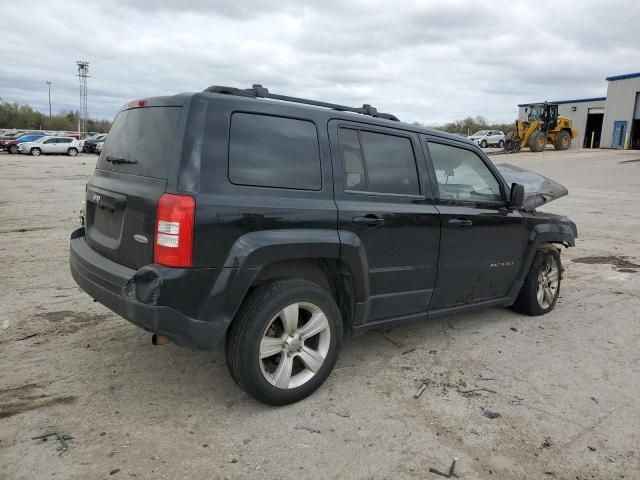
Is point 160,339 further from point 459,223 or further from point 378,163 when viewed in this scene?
point 459,223

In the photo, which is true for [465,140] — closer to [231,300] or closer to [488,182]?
[488,182]

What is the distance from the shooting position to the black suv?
285cm

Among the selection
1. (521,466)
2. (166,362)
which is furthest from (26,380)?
(521,466)

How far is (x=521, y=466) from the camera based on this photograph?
2.74 metres

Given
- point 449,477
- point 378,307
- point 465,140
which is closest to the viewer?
point 449,477

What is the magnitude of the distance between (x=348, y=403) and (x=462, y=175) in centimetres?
217

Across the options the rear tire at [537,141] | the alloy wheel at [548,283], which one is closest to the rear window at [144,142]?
the alloy wheel at [548,283]

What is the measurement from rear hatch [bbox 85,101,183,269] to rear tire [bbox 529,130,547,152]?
118ft

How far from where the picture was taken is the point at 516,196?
15.0ft

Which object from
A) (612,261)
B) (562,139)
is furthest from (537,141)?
(612,261)

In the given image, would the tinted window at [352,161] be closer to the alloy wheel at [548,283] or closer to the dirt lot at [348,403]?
the dirt lot at [348,403]

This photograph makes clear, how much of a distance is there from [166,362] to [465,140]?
3.05 meters

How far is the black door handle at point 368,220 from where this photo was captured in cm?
344

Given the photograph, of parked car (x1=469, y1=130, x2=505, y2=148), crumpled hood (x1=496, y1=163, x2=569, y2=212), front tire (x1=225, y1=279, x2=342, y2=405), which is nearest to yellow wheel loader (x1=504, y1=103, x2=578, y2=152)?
parked car (x1=469, y1=130, x2=505, y2=148)
